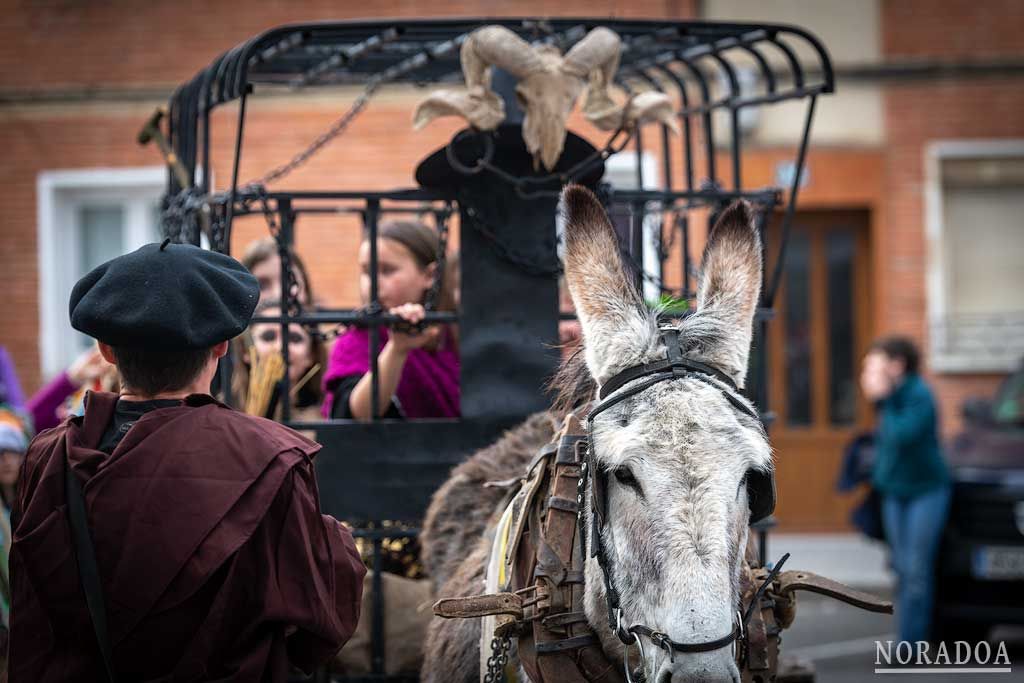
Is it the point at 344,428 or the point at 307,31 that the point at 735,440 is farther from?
the point at 307,31

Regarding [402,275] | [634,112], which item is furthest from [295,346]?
[634,112]

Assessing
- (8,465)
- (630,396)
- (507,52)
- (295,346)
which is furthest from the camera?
(295,346)

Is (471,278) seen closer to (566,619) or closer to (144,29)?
(566,619)

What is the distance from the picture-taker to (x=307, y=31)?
421 cm

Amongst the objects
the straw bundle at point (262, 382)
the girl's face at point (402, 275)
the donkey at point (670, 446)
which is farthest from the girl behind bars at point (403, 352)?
the donkey at point (670, 446)

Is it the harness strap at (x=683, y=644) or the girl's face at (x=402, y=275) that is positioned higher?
the girl's face at (x=402, y=275)

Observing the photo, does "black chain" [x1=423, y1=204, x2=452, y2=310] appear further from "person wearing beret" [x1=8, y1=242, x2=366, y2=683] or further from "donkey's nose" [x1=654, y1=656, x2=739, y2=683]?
"donkey's nose" [x1=654, y1=656, x2=739, y2=683]

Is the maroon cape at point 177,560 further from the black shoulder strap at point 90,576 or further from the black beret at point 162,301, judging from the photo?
the black beret at point 162,301

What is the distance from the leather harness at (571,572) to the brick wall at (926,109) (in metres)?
10.1

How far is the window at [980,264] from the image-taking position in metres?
12.8

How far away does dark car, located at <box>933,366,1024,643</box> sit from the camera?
8609 mm

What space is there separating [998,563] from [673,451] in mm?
6766

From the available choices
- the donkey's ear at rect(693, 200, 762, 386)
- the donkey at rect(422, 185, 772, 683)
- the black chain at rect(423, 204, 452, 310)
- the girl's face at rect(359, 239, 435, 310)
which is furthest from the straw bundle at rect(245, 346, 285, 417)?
the donkey's ear at rect(693, 200, 762, 386)

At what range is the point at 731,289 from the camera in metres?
3.05
